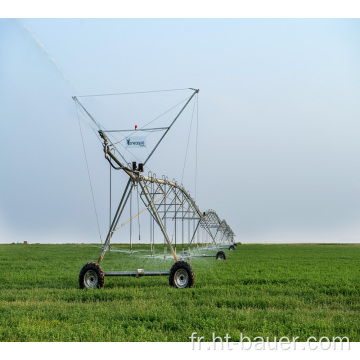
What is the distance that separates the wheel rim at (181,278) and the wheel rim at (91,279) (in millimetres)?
2784

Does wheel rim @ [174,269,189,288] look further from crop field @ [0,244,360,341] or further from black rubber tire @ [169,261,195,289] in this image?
crop field @ [0,244,360,341]


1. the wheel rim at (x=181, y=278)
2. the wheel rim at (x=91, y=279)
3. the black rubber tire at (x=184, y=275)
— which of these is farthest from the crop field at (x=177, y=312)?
the wheel rim at (x=91, y=279)

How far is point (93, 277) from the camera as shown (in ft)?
59.2

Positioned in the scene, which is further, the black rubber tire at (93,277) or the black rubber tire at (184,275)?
the black rubber tire at (93,277)

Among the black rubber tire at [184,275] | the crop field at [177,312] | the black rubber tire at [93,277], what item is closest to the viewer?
the crop field at [177,312]

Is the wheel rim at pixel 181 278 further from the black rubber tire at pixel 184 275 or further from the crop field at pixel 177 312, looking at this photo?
the crop field at pixel 177 312

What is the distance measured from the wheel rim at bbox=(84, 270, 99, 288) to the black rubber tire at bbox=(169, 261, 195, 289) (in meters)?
2.63

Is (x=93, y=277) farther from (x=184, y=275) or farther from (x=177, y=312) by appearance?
(x=177, y=312)

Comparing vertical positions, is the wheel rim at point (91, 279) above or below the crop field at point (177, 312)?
above

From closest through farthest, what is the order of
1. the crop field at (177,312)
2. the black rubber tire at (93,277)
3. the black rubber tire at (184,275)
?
1. the crop field at (177,312)
2. the black rubber tire at (184,275)
3. the black rubber tire at (93,277)

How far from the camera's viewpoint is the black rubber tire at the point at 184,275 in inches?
692

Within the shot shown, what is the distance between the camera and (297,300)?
580 inches

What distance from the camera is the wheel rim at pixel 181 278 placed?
696 inches
